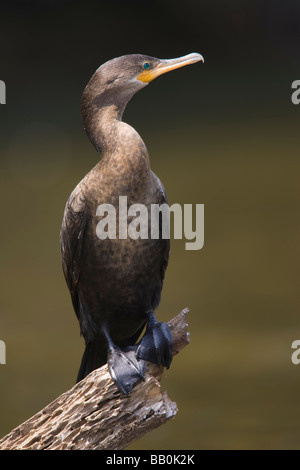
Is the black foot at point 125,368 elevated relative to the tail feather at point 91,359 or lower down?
lower down

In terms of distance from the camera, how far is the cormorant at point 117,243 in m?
1.53

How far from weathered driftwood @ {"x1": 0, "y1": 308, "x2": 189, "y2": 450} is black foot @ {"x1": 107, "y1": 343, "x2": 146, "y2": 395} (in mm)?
18

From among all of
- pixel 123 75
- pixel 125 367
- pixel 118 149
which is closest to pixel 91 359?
pixel 125 367

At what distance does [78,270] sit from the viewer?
165 cm

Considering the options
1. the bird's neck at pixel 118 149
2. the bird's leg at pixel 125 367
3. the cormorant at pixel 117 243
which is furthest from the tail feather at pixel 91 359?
the bird's neck at pixel 118 149

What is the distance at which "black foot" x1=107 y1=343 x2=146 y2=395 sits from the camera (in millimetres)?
1493

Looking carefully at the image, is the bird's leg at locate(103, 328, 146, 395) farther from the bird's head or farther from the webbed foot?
the bird's head

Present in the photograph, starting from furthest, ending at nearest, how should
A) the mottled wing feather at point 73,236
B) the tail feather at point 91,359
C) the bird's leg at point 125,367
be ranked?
the tail feather at point 91,359
the mottled wing feather at point 73,236
the bird's leg at point 125,367

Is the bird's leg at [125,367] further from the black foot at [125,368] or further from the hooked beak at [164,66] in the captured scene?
the hooked beak at [164,66]

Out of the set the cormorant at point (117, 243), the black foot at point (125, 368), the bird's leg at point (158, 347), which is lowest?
the black foot at point (125, 368)

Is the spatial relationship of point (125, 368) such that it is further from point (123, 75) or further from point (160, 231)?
point (123, 75)

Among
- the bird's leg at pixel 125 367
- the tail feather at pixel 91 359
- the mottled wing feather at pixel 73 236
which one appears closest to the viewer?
the bird's leg at pixel 125 367

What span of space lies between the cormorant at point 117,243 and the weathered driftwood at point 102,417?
4 centimetres

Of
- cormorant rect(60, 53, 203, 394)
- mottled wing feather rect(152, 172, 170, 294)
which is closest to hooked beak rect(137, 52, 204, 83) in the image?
cormorant rect(60, 53, 203, 394)
